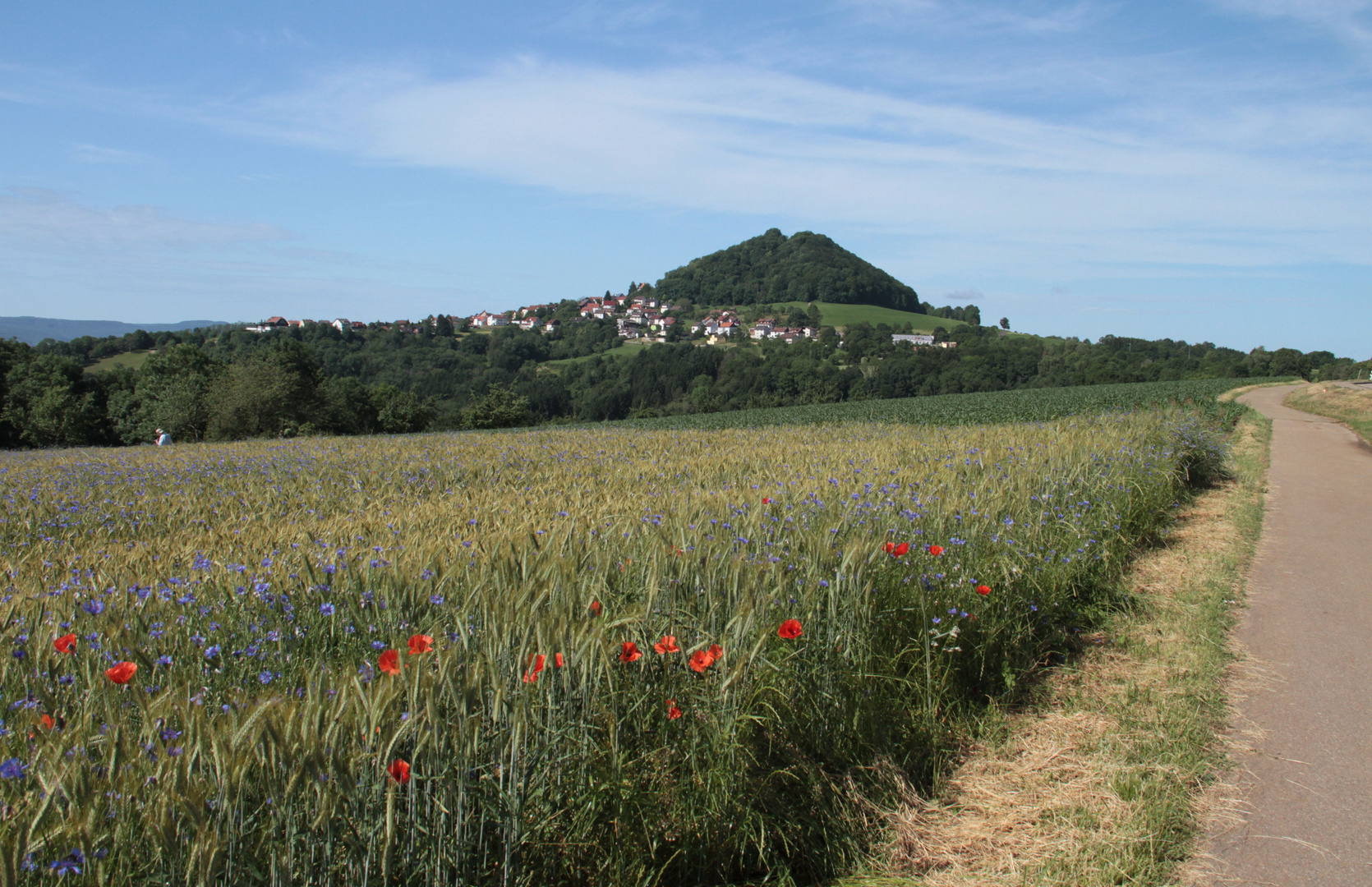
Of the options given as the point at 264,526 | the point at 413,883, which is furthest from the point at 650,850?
the point at 264,526

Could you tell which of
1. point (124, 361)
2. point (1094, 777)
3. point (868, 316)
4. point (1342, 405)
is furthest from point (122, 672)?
point (868, 316)

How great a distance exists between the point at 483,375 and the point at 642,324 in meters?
53.0

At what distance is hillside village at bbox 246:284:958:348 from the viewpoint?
115 meters

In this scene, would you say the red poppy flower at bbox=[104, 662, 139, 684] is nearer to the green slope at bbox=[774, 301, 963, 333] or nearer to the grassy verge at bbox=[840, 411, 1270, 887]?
the grassy verge at bbox=[840, 411, 1270, 887]

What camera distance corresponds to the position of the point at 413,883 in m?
1.95

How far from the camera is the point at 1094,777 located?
10.5ft

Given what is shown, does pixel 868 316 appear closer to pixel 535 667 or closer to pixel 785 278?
pixel 785 278

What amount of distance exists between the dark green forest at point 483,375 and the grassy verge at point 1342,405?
37122 mm

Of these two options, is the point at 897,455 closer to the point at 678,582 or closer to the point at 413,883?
the point at 678,582

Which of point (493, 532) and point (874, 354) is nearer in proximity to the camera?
point (493, 532)

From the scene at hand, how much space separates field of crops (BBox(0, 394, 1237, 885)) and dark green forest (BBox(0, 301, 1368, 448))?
30.7 m

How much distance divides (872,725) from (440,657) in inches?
75.0

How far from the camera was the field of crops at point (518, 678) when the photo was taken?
1.71 metres

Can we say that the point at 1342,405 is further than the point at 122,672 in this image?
Yes
